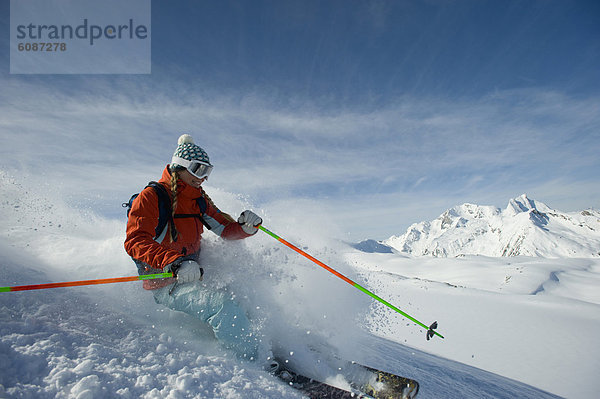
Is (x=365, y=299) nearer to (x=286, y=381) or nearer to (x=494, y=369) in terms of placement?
→ (x=286, y=381)

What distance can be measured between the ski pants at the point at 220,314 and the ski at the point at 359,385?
0.44 m

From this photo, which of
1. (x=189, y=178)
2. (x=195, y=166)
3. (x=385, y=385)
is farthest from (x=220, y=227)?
(x=385, y=385)

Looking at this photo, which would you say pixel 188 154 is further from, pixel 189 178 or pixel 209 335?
pixel 209 335

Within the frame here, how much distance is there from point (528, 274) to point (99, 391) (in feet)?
185

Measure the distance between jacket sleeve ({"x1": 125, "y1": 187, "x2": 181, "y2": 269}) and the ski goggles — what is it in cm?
64

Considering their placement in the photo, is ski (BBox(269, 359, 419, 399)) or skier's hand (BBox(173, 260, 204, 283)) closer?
skier's hand (BBox(173, 260, 204, 283))

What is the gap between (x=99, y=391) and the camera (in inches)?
85.3

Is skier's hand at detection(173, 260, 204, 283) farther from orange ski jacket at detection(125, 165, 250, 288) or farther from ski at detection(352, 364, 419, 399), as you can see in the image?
ski at detection(352, 364, 419, 399)

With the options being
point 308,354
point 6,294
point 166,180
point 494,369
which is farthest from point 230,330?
point 494,369

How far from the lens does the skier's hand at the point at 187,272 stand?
3000mm

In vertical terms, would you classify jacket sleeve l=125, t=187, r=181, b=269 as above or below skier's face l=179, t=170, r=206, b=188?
below

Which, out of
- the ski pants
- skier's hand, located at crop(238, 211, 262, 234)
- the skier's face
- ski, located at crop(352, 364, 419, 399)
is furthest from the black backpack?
→ ski, located at crop(352, 364, 419, 399)

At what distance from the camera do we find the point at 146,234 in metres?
3.35

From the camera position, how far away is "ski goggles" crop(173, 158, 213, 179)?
408cm
